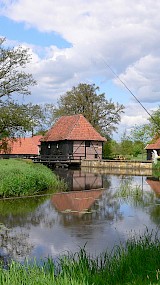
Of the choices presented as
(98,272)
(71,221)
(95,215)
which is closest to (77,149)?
(95,215)

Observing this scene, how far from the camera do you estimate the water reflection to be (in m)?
8.38

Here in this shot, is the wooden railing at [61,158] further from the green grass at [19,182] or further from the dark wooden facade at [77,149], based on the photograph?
the green grass at [19,182]

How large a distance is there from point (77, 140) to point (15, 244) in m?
35.5

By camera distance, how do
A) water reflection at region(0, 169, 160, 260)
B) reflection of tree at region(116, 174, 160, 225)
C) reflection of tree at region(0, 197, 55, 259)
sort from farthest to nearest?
reflection of tree at region(116, 174, 160, 225), water reflection at region(0, 169, 160, 260), reflection of tree at region(0, 197, 55, 259)

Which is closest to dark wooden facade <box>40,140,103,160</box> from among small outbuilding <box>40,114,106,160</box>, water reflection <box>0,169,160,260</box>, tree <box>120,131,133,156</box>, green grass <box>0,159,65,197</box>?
small outbuilding <box>40,114,106,160</box>

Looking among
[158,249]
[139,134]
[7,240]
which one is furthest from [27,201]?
[139,134]

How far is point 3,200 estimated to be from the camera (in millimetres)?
14625

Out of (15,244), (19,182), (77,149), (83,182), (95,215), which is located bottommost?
(15,244)

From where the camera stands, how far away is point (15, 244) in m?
8.61

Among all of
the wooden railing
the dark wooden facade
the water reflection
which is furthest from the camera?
the dark wooden facade

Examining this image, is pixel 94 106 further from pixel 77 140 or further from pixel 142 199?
pixel 142 199

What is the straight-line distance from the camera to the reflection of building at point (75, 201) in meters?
13.4

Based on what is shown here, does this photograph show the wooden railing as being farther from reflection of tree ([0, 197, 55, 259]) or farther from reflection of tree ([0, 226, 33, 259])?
reflection of tree ([0, 226, 33, 259])

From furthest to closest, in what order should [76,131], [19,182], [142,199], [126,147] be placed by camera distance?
[126,147] < [76,131] < [142,199] < [19,182]
